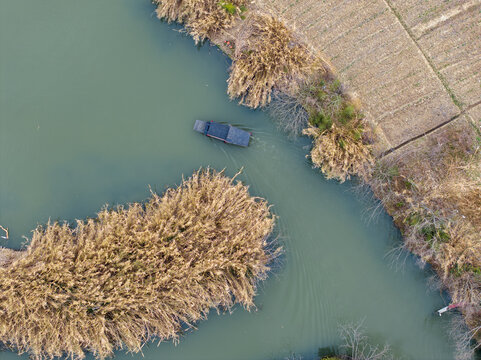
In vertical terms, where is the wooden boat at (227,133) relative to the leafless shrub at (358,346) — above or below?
above

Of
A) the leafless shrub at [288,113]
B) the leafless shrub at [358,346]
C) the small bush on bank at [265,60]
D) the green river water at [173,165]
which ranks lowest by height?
the leafless shrub at [358,346]

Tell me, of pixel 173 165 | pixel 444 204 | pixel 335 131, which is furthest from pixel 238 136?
pixel 444 204

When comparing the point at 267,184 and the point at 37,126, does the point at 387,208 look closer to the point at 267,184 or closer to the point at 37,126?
the point at 267,184

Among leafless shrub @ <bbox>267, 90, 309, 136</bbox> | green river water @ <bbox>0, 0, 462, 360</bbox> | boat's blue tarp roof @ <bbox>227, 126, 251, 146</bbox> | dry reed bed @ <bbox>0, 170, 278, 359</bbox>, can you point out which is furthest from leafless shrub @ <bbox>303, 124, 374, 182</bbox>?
dry reed bed @ <bbox>0, 170, 278, 359</bbox>

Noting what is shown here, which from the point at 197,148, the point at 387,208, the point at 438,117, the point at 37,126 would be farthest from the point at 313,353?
the point at 37,126

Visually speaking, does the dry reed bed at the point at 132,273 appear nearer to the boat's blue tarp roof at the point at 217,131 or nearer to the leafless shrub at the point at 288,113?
the boat's blue tarp roof at the point at 217,131

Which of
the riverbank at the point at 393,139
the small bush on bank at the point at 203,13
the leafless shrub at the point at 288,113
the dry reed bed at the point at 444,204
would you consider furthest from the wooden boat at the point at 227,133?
the dry reed bed at the point at 444,204
